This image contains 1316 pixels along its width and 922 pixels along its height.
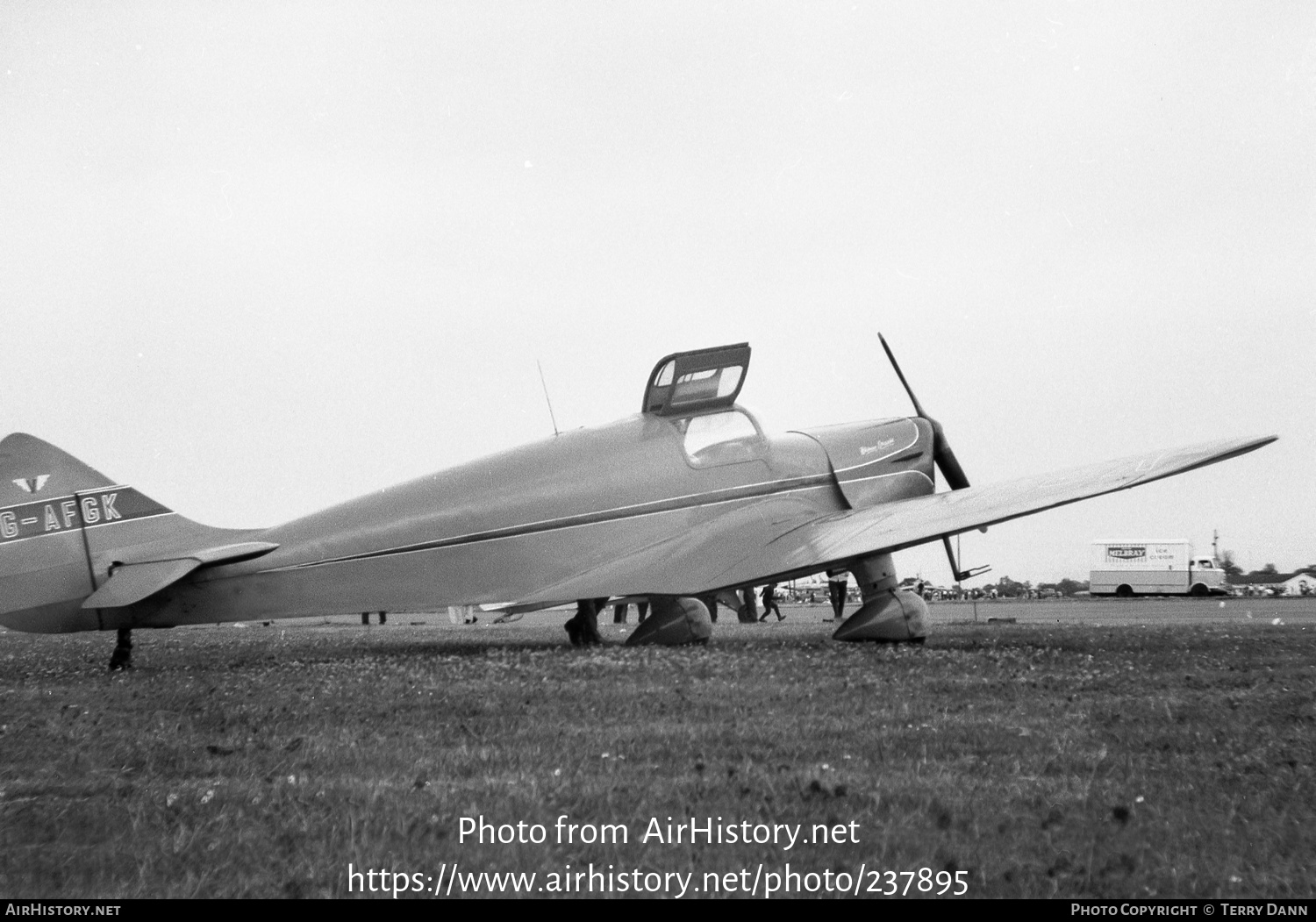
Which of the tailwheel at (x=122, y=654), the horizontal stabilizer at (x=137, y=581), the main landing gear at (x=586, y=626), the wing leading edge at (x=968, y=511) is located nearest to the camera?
the horizontal stabilizer at (x=137, y=581)

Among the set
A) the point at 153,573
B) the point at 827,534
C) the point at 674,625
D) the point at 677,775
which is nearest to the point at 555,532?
the point at 674,625

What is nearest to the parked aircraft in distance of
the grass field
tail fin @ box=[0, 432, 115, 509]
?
tail fin @ box=[0, 432, 115, 509]

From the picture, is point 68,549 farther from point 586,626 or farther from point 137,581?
point 586,626

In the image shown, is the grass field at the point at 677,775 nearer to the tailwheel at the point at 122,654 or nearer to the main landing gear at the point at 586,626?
the tailwheel at the point at 122,654

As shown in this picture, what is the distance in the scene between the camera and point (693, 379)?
1405 centimetres

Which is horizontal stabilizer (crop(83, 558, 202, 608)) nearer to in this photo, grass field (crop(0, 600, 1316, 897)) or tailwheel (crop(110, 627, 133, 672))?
tailwheel (crop(110, 627, 133, 672))

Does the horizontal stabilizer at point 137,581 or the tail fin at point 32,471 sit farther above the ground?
the tail fin at point 32,471

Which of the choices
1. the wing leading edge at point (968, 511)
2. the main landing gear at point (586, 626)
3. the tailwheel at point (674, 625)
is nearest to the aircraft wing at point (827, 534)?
the wing leading edge at point (968, 511)

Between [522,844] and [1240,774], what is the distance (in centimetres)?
327

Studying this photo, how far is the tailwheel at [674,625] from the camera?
529 inches

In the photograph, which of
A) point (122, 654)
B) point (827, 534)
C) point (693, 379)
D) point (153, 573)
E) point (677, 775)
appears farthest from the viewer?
point (693, 379)

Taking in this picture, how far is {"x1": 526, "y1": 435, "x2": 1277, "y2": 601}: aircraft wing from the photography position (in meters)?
12.3

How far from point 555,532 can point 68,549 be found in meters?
4.83

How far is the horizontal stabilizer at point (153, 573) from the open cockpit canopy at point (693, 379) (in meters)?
4.71
